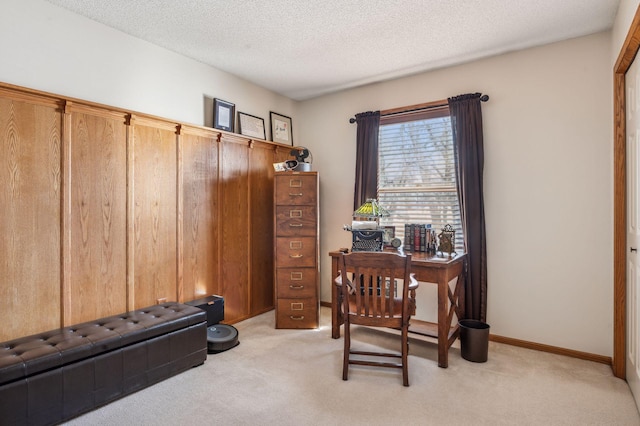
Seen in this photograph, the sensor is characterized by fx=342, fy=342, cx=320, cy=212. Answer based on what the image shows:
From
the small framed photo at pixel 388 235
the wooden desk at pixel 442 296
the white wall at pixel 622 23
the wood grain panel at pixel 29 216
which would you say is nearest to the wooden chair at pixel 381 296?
the wooden desk at pixel 442 296

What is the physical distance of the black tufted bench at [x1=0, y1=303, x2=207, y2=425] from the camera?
71.5 inches

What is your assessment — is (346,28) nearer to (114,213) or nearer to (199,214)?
(199,214)

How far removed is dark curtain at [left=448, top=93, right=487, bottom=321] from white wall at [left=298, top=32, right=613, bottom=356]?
0.38 feet

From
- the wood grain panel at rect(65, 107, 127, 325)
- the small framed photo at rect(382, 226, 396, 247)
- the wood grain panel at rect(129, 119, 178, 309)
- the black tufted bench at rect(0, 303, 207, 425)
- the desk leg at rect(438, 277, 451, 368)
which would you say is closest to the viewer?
the black tufted bench at rect(0, 303, 207, 425)

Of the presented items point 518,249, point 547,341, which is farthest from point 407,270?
point 547,341

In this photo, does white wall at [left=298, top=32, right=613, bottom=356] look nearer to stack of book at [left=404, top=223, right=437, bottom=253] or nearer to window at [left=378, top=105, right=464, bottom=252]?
window at [left=378, top=105, right=464, bottom=252]

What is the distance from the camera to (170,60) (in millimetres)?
3201

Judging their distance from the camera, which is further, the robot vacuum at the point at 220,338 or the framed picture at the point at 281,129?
the framed picture at the point at 281,129

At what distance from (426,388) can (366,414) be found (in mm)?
553

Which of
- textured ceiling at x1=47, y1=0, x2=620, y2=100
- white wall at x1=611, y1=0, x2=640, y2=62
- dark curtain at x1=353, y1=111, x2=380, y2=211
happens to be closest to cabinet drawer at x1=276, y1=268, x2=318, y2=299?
dark curtain at x1=353, y1=111, x2=380, y2=211

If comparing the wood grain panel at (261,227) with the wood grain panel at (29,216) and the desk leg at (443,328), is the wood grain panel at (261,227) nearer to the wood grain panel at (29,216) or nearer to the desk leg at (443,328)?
the wood grain panel at (29,216)

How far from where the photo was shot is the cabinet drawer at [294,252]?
359 cm

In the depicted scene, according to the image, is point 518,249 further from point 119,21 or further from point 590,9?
point 119,21

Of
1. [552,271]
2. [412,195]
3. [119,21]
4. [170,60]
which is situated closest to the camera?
[119,21]
